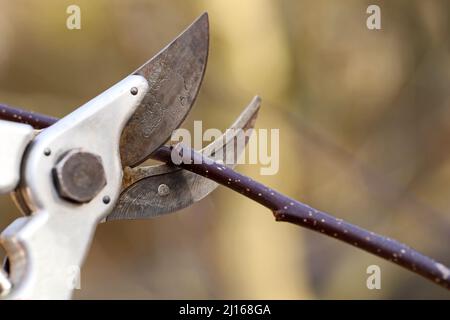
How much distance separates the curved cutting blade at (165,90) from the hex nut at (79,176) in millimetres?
68

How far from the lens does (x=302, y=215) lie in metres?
0.70

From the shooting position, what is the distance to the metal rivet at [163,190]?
749 millimetres

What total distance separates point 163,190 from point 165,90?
113 mm

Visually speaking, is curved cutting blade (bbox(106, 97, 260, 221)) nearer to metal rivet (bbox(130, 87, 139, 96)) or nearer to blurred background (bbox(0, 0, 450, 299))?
metal rivet (bbox(130, 87, 139, 96))

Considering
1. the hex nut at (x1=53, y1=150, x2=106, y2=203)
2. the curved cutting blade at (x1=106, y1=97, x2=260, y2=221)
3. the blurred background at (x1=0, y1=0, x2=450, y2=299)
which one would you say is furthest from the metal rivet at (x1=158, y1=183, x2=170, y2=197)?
the blurred background at (x1=0, y1=0, x2=450, y2=299)

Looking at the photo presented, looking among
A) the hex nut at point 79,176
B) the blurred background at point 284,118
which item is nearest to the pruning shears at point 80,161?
the hex nut at point 79,176

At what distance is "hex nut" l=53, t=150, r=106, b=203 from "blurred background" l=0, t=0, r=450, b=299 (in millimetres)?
1874

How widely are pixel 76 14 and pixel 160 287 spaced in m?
1.05

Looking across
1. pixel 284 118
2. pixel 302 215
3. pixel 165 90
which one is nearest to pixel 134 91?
pixel 165 90

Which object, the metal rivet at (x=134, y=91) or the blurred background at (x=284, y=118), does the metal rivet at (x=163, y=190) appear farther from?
the blurred background at (x=284, y=118)

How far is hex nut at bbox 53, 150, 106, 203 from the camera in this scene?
1.95 ft

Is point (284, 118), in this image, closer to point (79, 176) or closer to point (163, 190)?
point (163, 190)

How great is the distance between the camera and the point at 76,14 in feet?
8.86

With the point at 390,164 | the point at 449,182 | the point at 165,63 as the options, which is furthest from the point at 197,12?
the point at 165,63
